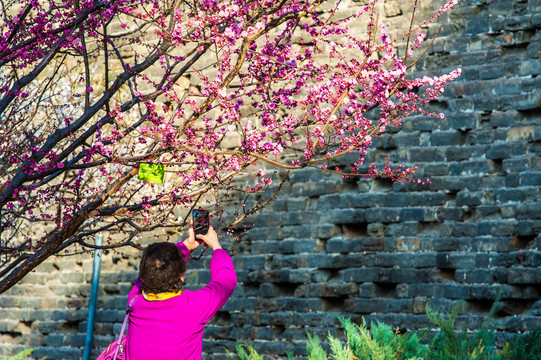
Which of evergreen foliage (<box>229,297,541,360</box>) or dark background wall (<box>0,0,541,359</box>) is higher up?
dark background wall (<box>0,0,541,359</box>)

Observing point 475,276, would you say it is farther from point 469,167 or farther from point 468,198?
point 469,167

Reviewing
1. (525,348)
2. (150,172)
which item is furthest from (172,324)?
(525,348)

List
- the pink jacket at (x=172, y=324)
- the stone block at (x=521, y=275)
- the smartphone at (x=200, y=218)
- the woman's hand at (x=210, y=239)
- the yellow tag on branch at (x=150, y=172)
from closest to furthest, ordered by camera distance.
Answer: the pink jacket at (x=172, y=324)
the woman's hand at (x=210, y=239)
the smartphone at (x=200, y=218)
the yellow tag on branch at (x=150, y=172)
the stone block at (x=521, y=275)

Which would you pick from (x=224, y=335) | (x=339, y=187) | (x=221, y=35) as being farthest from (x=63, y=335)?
(x=221, y=35)

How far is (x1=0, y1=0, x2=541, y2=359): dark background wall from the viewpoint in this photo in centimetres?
676

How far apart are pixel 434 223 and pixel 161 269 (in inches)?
168

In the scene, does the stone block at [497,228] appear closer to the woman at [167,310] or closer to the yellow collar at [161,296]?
the woman at [167,310]

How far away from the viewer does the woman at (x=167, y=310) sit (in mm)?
3340

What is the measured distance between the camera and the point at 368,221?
7520mm

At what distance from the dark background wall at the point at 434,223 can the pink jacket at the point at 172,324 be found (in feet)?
13.0

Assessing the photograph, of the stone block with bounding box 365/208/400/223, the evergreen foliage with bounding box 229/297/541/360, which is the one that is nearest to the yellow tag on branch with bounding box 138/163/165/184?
the evergreen foliage with bounding box 229/297/541/360

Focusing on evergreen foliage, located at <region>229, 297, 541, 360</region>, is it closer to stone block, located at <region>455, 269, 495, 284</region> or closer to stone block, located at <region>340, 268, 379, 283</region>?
stone block, located at <region>455, 269, 495, 284</region>

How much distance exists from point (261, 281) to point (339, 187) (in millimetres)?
1296

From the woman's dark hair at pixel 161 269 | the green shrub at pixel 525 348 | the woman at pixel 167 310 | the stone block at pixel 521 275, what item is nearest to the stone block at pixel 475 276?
the stone block at pixel 521 275
